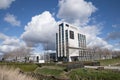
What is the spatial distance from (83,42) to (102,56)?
28.0 meters

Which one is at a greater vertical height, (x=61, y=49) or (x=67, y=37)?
(x=67, y=37)

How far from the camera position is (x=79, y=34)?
120875mm

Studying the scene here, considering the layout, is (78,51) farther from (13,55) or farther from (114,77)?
(114,77)

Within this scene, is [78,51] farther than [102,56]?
Yes

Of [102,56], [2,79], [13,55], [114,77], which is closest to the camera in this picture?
[2,79]

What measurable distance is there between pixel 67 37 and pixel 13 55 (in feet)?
117

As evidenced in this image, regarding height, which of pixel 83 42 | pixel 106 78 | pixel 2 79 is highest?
pixel 83 42

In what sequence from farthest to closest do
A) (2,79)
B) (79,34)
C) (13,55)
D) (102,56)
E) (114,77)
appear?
1. (79,34)
2. (13,55)
3. (102,56)
4. (114,77)
5. (2,79)

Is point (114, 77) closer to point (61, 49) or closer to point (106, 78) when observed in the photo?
point (106, 78)

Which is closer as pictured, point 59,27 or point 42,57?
point 59,27

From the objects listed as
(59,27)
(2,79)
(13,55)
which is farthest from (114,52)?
(2,79)

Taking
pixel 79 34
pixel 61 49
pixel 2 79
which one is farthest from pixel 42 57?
pixel 2 79

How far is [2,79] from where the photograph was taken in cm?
646

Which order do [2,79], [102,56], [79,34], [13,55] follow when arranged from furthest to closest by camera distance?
1. [79,34]
2. [13,55]
3. [102,56]
4. [2,79]
